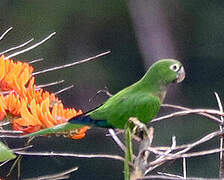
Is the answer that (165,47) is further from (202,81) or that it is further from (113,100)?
(113,100)

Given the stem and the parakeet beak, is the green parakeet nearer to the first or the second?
the parakeet beak

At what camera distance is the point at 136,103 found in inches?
55.7

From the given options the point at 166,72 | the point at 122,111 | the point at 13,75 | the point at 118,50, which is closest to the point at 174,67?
the point at 166,72

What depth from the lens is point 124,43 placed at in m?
8.39

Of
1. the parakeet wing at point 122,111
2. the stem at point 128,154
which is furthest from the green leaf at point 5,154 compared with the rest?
the parakeet wing at point 122,111

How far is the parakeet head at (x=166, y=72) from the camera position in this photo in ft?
4.79

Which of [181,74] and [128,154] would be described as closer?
[128,154]

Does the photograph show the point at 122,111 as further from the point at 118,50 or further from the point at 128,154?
the point at 118,50

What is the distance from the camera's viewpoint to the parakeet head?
1.46m

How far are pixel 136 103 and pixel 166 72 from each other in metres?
0.11

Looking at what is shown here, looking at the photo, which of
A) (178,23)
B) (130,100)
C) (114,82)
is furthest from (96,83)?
(130,100)

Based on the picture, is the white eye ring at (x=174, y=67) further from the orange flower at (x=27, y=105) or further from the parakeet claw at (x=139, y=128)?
the parakeet claw at (x=139, y=128)

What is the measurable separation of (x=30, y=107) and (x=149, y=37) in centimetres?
676

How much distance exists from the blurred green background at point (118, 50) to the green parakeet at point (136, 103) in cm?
529
